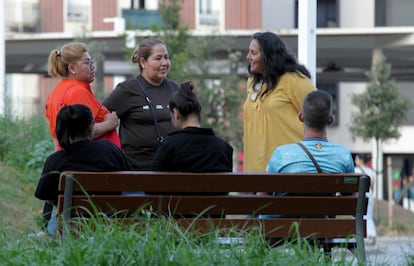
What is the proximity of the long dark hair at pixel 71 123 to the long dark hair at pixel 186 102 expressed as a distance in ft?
1.76

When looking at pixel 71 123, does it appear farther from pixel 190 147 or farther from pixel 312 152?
pixel 312 152

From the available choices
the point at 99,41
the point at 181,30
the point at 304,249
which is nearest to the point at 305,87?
the point at 304,249

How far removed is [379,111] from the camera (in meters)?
32.3

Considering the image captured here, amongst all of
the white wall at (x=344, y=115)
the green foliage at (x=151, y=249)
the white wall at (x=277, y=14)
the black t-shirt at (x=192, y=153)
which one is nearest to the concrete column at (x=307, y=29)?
the black t-shirt at (x=192, y=153)

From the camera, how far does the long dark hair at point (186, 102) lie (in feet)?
22.9

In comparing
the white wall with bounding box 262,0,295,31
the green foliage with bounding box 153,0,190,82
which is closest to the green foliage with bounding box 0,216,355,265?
the green foliage with bounding box 153,0,190,82

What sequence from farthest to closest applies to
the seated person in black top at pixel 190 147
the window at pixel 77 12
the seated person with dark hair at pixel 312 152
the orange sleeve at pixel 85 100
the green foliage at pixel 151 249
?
1. the window at pixel 77 12
2. the orange sleeve at pixel 85 100
3. the seated person with dark hair at pixel 312 152
4. the seated person in black top at pixel 190 147
5. the green foliage at pixel 151 249

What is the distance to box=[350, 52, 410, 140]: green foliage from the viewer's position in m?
31.8

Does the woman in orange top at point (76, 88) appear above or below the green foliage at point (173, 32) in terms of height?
below

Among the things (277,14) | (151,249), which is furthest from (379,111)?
(151,249)

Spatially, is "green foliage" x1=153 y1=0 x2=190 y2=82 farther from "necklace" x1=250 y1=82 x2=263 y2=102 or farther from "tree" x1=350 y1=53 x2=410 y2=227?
"necklace" x1=250 y1=82 x2=263 y2=102

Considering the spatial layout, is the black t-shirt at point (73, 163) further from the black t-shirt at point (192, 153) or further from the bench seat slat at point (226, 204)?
the bench seat slat at point (226, 204)

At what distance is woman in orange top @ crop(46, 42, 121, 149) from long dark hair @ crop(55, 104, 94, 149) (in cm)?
70

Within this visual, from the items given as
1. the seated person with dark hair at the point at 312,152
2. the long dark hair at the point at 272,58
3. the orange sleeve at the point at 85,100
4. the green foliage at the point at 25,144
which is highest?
the long dark hair at the point at 272,58
